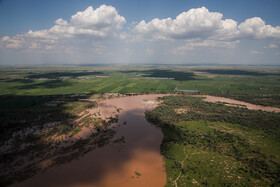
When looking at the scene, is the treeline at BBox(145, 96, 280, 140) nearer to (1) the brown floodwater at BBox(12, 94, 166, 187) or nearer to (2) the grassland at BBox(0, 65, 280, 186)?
(2) the grassland at BBox(0, 65, 280, 186)

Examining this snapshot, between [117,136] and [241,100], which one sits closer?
[117,136]

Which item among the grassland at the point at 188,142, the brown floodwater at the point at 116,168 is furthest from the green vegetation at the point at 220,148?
the brown floodwater at the point at 116,168

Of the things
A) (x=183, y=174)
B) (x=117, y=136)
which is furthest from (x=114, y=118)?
(x=183, y=174)

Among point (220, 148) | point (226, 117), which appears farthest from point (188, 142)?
point (226, 117)

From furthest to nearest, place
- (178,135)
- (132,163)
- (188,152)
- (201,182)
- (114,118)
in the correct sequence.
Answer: (114,118)
(178,135)
(188,152)
(132,163)
(201,182)

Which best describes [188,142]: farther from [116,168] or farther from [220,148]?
[116,168]

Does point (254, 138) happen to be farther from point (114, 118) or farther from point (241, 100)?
point (241, 100)

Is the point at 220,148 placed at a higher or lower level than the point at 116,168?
higher
